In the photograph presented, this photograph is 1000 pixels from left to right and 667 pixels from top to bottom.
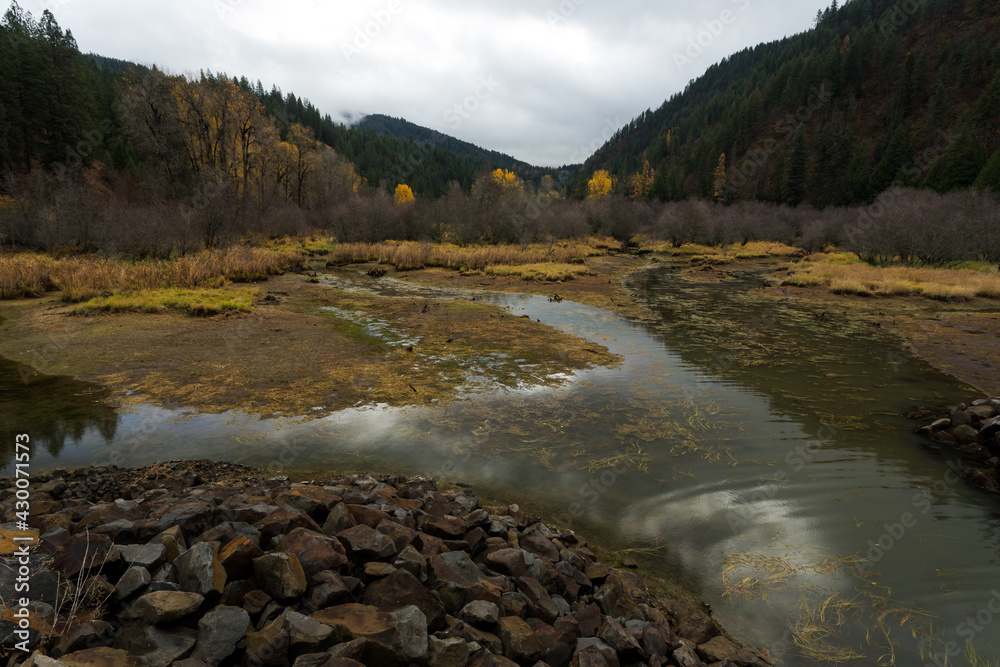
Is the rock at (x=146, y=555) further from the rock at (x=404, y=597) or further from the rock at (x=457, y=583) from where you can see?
A: the rock at (x=457, y=583)

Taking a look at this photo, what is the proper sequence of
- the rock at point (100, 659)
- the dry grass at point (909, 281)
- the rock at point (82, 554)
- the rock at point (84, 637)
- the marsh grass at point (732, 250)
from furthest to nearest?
the marsh grass at point (732, 250), the dry grass at point (909, 281), the rock at point (82, 554), the rock at point (84, 637), the rock at point (100, 659)

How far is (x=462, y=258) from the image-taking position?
114ft

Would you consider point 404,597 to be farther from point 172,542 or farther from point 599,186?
point 599,186

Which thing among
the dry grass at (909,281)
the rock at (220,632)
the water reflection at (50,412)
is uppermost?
the dry grass at (909,281)

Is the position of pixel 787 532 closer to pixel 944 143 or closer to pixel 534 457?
pixel 534 457

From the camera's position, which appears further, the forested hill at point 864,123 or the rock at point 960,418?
the forested hill at point 864,123

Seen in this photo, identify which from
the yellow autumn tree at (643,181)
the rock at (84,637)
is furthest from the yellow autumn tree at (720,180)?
the rock at (84,637)

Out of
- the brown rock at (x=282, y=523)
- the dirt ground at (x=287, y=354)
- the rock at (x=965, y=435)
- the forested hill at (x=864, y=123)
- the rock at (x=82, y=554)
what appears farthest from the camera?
the forested hill at (x=864, y=123)

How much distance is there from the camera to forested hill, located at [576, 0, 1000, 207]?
72500mm

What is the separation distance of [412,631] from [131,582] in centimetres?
186

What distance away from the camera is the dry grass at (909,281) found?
23.0m

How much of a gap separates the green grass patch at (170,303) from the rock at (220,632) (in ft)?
52.8

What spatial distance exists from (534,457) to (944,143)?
4191 inches

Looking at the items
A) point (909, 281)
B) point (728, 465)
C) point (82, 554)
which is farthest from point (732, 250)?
point (82, 554)
